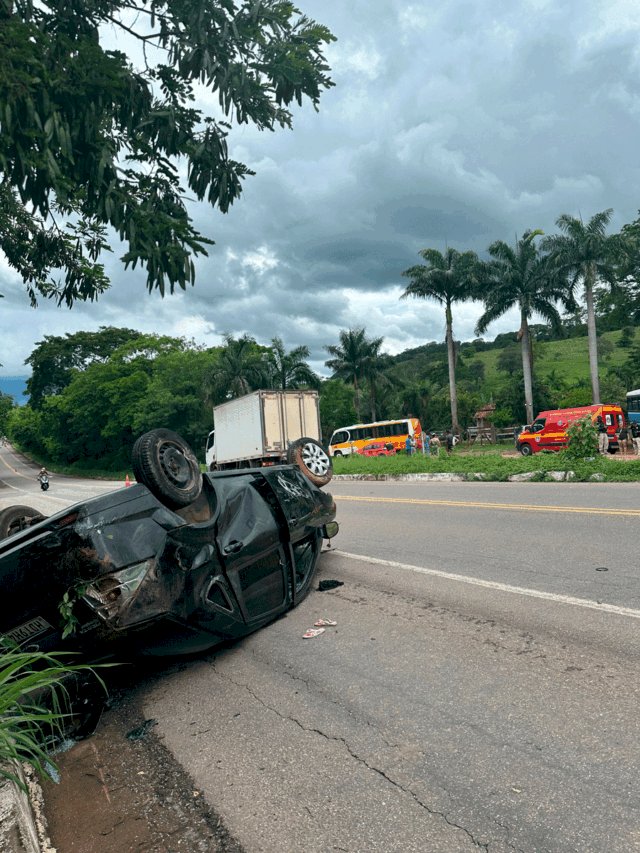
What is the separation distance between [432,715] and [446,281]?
139 ft

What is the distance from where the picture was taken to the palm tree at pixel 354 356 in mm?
50875

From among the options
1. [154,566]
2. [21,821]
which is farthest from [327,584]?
[21,821]

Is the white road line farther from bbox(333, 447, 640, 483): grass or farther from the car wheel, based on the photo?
bbox(333, 447, 640, 483): grass

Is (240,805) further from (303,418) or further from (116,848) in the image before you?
(303,418)

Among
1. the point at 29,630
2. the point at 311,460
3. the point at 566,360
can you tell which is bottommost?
the point at 29,630

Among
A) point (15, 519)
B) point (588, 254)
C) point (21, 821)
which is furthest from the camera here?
point (588, 254)

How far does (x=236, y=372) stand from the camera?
46.0 metres

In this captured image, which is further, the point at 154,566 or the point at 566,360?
the point at 566,360

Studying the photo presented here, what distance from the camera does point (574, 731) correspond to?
9.07 feet

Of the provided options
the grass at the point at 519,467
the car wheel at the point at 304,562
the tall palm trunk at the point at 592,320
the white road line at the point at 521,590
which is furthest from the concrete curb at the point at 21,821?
the tall palm trunk at the point at 592,320

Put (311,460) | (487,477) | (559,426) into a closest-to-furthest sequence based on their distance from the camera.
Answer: (311,460)
(487,477)
(559,426)

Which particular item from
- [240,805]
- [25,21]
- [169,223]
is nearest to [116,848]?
[240,805]

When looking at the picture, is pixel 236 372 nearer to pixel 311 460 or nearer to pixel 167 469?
pixel 311 460

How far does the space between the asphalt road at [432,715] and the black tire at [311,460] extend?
5.02 ft
